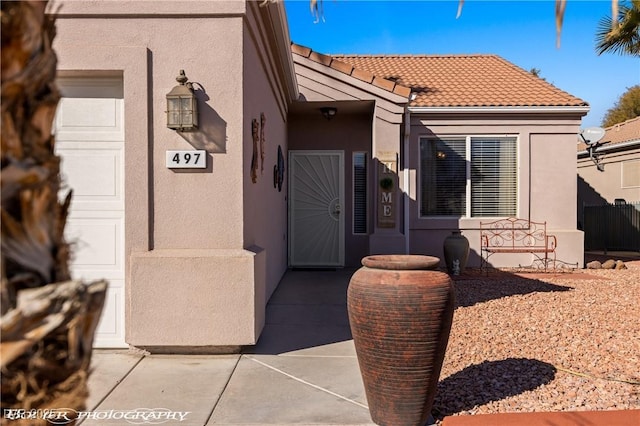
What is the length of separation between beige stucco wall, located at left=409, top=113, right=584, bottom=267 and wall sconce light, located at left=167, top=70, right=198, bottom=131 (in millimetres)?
7076

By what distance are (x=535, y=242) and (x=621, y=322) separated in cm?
502

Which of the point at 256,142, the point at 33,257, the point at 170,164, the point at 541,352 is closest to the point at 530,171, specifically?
the point at 541,352

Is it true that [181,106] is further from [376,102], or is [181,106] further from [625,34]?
[625,34]

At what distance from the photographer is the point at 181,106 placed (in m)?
4.58

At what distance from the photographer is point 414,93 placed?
11453 mm

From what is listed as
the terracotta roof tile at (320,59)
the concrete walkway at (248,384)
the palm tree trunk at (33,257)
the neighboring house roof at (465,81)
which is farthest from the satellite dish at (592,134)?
the palm tree trunk at (33,257)

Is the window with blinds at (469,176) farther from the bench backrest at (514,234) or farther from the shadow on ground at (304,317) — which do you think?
the shadow on ground at (304,317)

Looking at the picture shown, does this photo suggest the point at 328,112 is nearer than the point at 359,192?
Yes

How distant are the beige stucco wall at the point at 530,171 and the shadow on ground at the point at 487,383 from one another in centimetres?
636

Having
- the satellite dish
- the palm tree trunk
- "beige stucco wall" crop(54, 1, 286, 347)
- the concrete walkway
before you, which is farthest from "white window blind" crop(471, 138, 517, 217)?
the palm tree trunk

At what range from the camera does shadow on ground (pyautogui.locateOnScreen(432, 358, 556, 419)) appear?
12.3 ft

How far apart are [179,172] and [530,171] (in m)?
8.73

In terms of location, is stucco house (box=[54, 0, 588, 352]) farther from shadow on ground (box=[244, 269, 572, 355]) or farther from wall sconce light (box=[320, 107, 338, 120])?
wall sconce light (box=[320, 107, 338, 120])

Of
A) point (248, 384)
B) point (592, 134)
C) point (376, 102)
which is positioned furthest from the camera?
point (592, 134)
